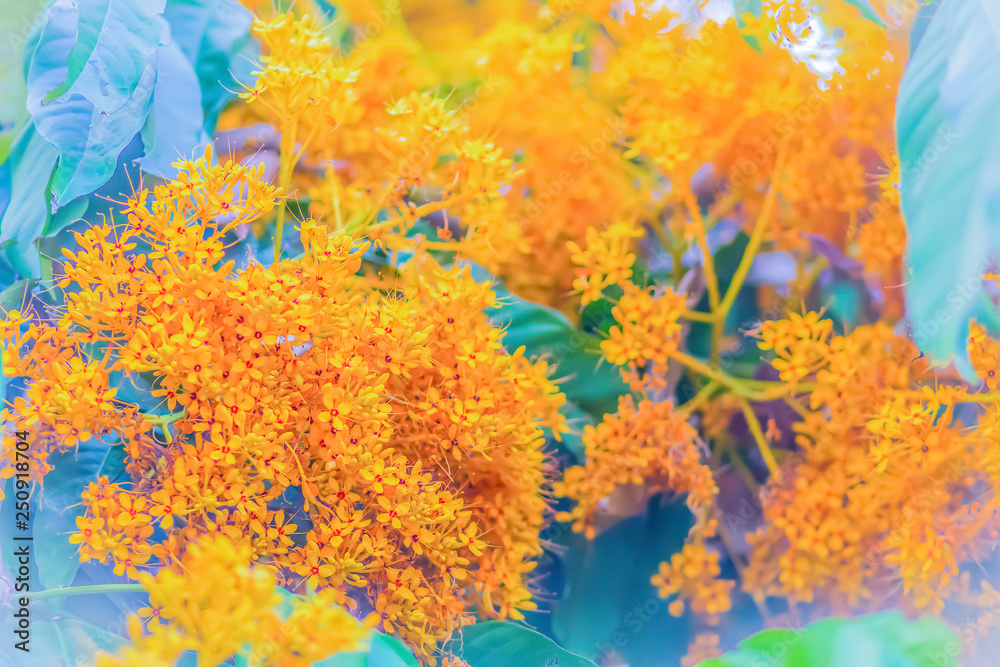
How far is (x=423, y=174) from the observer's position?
52 centimetres

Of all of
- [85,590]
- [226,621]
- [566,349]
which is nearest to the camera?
[226,621]

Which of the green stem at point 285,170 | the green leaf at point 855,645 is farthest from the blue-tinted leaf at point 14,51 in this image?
the green leaf at point 855,645

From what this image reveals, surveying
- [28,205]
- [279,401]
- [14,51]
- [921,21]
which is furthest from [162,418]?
[921,21]

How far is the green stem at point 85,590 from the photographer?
46 cm

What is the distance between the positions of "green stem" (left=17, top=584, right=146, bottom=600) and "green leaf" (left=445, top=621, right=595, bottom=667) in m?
0.22

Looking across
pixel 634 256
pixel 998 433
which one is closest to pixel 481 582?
pixel 634 256

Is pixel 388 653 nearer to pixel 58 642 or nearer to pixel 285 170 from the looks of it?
pixel 58 642

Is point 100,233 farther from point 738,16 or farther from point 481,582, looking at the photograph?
point 738,16

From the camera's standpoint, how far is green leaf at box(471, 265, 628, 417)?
55cm

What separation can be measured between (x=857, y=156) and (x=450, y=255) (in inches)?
13.4

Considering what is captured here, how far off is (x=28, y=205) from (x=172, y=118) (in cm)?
11

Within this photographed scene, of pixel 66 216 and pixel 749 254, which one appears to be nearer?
pixel 66 216

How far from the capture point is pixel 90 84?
18.3 inches

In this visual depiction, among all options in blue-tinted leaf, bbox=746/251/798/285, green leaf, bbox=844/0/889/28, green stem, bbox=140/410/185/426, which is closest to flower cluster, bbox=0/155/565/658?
green stem, bbox=140/410/185/426
